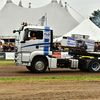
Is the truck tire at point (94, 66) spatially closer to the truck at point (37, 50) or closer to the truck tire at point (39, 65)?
the truck at point (37, 50)

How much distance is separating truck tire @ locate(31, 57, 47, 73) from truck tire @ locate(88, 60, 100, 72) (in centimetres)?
270

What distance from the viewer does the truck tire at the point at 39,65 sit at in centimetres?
1391

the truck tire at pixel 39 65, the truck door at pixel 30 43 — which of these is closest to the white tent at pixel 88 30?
the truck tire at pixel 39 65

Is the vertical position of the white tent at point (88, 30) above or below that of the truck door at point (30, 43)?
above

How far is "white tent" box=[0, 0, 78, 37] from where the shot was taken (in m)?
36.2

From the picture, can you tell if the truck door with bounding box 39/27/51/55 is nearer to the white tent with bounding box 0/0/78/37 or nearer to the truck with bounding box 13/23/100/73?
the truck with bounding box 13/23/100/73

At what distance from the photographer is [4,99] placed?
22.9 feet

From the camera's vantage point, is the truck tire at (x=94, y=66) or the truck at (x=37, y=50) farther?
the truck tire at (x=94, y=66)

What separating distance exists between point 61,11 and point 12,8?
7292 millimetres

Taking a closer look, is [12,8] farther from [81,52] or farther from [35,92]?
[35,92]

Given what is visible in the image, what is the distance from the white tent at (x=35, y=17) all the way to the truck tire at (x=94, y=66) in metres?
20.7

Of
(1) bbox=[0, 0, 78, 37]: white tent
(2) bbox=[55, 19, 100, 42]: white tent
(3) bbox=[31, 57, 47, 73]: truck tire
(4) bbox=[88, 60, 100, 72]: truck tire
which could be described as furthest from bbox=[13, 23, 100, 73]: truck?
(1) bbox=[0, 0, 78, 37]: white tent

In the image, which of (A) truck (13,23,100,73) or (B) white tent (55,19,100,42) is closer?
(A) truck (13,23,100,73)

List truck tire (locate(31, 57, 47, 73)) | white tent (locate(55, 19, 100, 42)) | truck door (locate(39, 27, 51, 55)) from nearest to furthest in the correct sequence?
truck door (locate(39, 27, 51, 55)) → truck tire (locate(31, 57, 47, 73)) → white tent (locate(55, 19, 100, 42))
